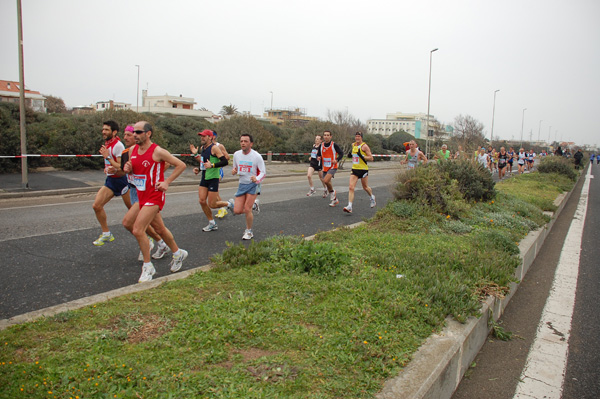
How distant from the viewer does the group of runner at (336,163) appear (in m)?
10.6

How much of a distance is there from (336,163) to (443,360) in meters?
9.22

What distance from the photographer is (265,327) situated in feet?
11.7

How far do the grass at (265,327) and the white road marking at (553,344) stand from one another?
621 millimetres

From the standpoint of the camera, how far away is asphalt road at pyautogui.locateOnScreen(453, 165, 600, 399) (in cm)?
353

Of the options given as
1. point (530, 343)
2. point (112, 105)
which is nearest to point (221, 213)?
point (530, 343)

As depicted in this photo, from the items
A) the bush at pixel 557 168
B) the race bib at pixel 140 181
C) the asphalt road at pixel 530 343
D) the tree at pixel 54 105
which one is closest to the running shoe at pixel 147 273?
the race bib at pixel 140 181

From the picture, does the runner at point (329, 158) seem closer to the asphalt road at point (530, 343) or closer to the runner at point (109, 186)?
the asphalt road at point (530, 343)

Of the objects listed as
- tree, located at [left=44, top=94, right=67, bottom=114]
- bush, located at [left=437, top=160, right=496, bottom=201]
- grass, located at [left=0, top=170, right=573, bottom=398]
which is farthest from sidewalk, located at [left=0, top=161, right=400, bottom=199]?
tree, located at [left=44, top=94, right=67, bottom=114]

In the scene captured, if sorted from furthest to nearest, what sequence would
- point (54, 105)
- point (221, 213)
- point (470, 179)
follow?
point (54, 105) → point (470, 179) → point (221, 213)

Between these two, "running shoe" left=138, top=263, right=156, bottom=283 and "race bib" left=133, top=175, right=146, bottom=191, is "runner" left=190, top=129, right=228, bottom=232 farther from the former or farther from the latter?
"running shoe" left=138, top=263, right=156, bottom=283

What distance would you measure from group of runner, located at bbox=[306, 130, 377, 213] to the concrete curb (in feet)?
20.7

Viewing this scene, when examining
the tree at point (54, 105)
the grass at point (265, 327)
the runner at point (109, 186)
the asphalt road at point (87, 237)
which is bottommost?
the asphalt road at point (87, 237)

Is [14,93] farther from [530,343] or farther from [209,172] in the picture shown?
[530,343]

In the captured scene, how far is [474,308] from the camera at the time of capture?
13.4 feet
